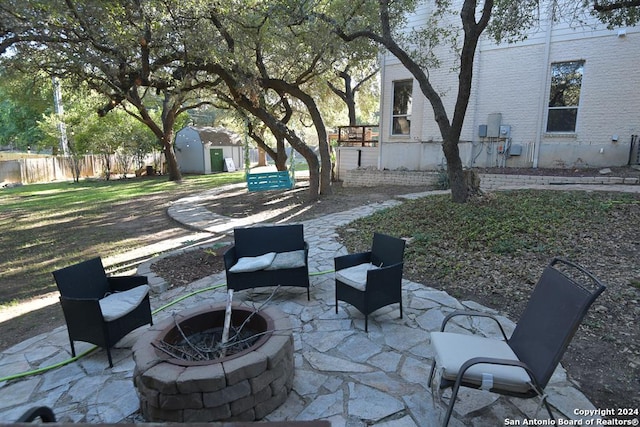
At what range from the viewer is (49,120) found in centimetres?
2086

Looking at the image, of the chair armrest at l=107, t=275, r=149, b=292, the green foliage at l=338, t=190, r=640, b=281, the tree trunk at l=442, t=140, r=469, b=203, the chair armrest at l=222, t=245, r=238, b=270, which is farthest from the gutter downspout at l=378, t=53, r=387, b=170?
the chair armrest at l=107, t=275, r=149, b=292

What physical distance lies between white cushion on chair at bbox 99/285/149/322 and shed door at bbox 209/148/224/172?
22472 millimetres

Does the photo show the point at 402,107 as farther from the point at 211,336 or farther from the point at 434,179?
the point at 211,336

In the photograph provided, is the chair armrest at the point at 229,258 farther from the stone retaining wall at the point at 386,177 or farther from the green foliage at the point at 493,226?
the stone retaining wall at the point at 386,177

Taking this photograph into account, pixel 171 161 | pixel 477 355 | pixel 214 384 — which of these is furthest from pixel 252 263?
pixel 171 161

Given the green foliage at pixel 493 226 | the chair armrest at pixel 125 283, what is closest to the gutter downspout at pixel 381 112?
the green foliage at pixel 493 226

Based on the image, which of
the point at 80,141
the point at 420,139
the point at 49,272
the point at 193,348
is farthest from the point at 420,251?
the point at 80,141

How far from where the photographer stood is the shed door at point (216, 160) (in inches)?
988

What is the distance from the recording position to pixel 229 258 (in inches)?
173

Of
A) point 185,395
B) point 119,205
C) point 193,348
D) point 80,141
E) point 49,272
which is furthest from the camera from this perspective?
point 80,141

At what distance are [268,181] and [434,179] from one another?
5.90 metres

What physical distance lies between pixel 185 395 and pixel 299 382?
0.88 metres

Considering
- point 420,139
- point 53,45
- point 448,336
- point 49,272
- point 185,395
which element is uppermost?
point 53,45

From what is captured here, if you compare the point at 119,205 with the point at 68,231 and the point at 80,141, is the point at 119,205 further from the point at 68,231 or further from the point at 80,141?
the point at 80,141
